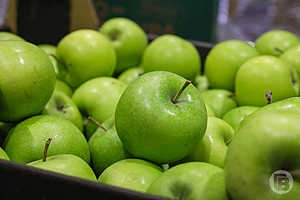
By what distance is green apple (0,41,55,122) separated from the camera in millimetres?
842

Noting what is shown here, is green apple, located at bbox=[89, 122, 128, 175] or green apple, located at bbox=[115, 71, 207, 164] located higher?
green apple, located at bbox=[115, 71, 207, 164]

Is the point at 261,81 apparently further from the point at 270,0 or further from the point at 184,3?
the point at 270,0

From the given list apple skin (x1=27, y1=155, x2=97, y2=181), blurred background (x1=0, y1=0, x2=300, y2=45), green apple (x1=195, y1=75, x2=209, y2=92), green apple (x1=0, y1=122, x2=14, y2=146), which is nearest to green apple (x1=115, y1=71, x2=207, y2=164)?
apple skin (x1=27, y1=155, x2=97, y2=181)

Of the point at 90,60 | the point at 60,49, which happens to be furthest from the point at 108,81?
the point at 60,49

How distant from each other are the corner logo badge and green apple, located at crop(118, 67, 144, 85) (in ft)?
2.94

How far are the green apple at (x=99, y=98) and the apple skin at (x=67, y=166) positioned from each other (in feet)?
1.09

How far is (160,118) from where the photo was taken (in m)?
0.73

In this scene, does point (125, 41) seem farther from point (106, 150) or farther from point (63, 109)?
point (106, 150)

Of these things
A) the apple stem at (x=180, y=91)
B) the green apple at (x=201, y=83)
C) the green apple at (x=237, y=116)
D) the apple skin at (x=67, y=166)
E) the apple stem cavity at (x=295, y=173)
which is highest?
the apple stem at (x=180, y=91)

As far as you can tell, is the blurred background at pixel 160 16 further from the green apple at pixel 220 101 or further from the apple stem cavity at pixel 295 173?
the apple stem cavity at pixel 295 173

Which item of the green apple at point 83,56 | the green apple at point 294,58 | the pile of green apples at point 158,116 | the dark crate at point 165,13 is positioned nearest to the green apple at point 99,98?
the pile of green apples at point 158,116

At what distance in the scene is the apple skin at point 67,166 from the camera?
70 centimetres

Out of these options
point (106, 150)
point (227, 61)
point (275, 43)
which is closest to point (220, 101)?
point (227, 61)

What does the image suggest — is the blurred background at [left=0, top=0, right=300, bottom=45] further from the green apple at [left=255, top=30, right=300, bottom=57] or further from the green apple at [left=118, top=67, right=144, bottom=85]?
the green apple at [left=255, top=30, right=300, bottom=57]
